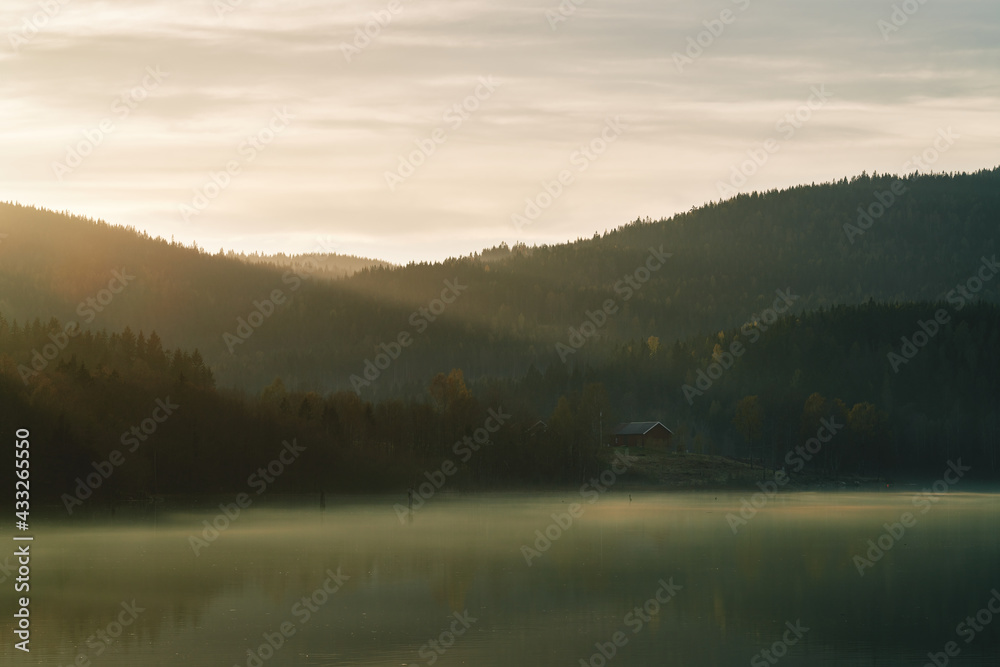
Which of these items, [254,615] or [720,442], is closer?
[254,615]

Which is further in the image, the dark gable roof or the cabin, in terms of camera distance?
the dark gable roof

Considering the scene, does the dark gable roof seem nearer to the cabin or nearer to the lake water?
the cabin

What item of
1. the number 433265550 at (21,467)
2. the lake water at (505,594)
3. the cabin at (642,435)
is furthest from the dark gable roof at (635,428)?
the number 433265550 at (21,467)

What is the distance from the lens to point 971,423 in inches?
7407

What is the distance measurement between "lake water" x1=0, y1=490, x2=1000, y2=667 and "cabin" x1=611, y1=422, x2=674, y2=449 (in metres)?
95.8

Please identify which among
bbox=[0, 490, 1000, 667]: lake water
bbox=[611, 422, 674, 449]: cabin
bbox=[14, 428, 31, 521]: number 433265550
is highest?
bbox=[0, 490, 1000, 667]: lake water

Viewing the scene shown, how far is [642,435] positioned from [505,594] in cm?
13282

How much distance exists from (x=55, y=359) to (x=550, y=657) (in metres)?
113

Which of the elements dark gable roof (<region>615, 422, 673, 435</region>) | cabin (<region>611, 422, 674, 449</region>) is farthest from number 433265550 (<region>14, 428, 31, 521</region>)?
dark gable roof (<region>615, 422, 673, 435</region>)

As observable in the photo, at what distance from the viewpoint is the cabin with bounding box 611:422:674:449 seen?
17738cm

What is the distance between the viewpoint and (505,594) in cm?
4603

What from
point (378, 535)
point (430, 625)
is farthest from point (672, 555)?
point (430, 625)

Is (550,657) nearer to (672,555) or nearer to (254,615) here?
(254,615)

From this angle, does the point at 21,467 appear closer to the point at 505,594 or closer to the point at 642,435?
the point at 505,594
